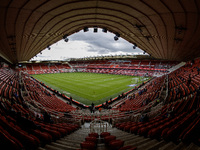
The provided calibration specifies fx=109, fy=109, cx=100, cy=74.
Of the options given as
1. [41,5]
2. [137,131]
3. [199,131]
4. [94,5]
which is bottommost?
[137,131]

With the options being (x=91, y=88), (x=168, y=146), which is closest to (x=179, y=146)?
(x=168, y=146)

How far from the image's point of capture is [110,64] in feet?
214

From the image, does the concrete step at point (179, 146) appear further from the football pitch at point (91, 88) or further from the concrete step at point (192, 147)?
the football pitch at point (91, 88)

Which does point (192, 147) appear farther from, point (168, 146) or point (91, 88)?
point (91, 88)

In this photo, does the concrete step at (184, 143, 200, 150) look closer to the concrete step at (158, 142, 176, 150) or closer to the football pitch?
the concrete step at (158, 142, 176, 150)

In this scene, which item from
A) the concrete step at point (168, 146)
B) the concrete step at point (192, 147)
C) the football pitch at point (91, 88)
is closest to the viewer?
the concrete step at point (192, 147)

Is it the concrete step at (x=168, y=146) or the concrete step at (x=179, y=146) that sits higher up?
the concrete step at (x=179, y=146)

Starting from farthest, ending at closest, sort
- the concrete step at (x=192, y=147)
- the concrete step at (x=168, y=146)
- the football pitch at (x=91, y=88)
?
the football pitch at (x=91, y=88) → the concrete step at (x=168, y=146) → the concrete step at (x=192, y=147)

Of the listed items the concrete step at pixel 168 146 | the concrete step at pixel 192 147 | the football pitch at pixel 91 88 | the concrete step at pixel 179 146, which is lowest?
the football pitch at pixel 91 88

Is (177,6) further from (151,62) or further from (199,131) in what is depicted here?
(151,62)

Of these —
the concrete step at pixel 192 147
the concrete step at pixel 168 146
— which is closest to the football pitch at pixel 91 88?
the concrete step at pixel 168 146

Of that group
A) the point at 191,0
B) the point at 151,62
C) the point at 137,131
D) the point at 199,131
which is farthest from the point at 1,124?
the point at 151,62

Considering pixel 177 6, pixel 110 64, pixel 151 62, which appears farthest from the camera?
pixel 110 64

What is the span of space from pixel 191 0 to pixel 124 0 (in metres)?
3.07
